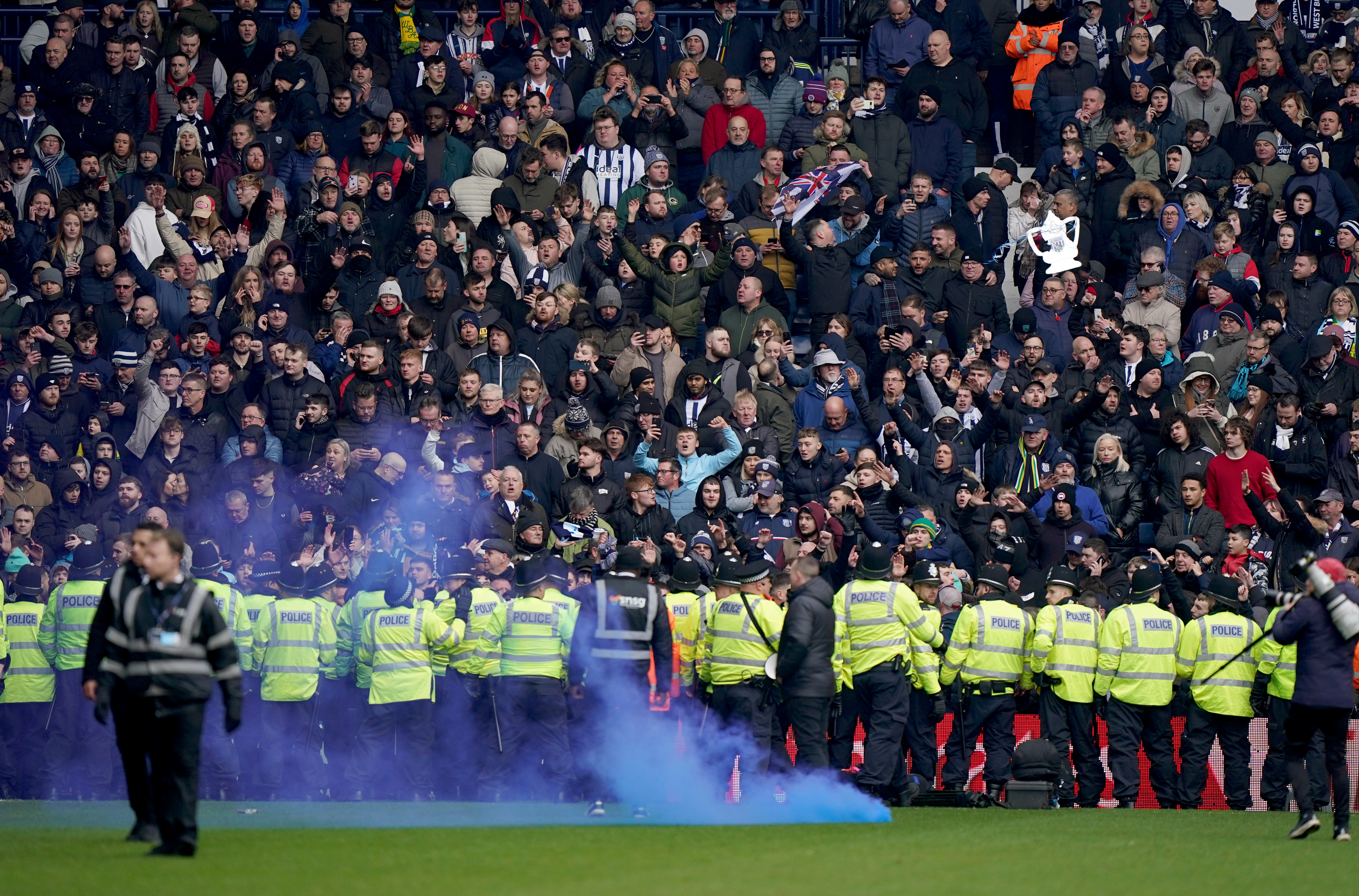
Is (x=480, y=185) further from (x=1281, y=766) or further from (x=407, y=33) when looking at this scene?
(x=1281, y=766)

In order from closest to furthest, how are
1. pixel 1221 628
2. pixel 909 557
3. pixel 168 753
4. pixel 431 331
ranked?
pixel 168 753 → pixel 1221 628 → pixel 909 557 → pixel 431 331

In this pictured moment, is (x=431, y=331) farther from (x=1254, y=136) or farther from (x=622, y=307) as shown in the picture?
(x=1254, y=136)

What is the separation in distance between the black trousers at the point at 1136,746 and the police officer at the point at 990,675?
2.89 ft

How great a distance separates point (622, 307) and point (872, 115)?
411 centimetres

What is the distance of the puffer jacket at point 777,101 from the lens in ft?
78.1

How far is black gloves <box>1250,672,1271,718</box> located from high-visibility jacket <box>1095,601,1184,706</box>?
75cm

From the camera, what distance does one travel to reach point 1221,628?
1695 cm

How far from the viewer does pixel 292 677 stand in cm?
1650

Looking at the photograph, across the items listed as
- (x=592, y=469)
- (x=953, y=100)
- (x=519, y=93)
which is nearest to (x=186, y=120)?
(x=519, y=93)

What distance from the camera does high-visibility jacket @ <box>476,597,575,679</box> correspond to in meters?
15.8

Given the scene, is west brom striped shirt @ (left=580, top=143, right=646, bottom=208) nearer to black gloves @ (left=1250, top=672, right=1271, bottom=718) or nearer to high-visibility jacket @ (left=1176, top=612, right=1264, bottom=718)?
high-visibility jacket @ (left=1176, top=612, right=1264, bottom=718)

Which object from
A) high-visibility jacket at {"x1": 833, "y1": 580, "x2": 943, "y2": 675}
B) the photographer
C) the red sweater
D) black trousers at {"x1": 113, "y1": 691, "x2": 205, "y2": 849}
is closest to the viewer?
black trousers at {"x1": 113, "y1": 691, "x2": 205, "y2": 849}

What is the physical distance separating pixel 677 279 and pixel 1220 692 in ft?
24.5

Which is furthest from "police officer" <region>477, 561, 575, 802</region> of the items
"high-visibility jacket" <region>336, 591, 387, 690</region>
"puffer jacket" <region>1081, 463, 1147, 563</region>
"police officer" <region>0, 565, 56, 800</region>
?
"puffer jacket" <region>1081, 463, 1147, 563</region>
